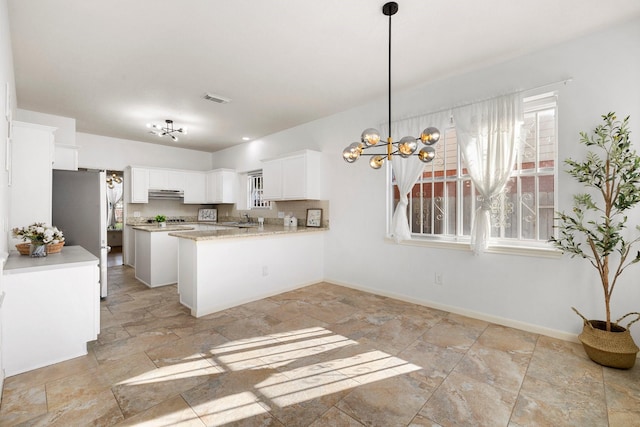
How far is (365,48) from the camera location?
2770mm

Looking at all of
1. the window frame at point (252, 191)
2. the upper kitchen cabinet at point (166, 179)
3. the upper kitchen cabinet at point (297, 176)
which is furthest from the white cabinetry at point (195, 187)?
the upper kitchen cabinet at point (297, 176)

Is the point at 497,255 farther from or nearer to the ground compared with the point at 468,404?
farther from the ground

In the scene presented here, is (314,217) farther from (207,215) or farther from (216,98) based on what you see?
(207,215)

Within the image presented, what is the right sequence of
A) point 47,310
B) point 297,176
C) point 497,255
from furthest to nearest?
point 297,176 < point 497,255 < point 47,310

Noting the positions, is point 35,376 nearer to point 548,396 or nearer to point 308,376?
point 308,376

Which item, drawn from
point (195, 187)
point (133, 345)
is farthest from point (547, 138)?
point (195, 187)

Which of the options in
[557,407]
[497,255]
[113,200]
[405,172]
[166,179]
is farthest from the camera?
[113,200]

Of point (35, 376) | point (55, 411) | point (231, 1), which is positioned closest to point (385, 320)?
point (55, 411)

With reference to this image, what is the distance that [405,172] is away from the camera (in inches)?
146

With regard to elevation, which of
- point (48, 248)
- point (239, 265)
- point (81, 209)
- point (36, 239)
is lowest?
point (239, 265)

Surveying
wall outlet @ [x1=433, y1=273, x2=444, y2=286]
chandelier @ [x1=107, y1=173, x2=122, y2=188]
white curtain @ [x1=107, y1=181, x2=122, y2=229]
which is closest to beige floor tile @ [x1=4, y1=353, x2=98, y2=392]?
wall outlet @ [x1=433, y1=273, x2=444, y2=286]

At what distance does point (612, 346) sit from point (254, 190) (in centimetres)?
594

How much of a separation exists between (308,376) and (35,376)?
201 cm

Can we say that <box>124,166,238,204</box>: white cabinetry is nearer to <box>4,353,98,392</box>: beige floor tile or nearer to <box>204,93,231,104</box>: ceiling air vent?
<box>204,93,231,104</box>: ceiling air vent
